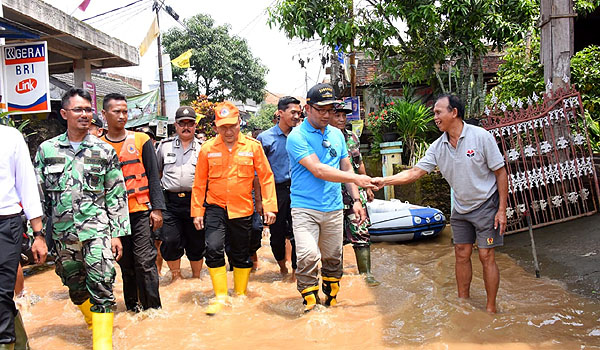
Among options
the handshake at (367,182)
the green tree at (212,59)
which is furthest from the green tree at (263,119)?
the handshake at (367,182)

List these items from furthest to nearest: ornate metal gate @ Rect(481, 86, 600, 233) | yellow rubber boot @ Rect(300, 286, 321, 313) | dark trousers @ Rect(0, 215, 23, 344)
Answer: ornate metal gate @ Rect(481, 86, 600, 233), yellow rubber boot @ Rect(300, 286, 321, 313), dark trousers @ Rect(0, 215, 23, 344)

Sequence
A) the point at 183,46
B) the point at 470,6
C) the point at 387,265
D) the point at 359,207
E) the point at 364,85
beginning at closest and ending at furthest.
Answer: the point at 359,207
the point at 387,265
the point at 470,6
the point at 364,85
the point at 183,46

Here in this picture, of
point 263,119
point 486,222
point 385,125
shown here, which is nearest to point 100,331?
point 486,222

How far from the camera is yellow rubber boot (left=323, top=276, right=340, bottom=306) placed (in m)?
4.63

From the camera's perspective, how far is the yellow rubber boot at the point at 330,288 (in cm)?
463

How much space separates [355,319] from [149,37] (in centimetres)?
1539

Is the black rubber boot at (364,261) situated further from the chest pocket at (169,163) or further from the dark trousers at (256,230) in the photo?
the chest pocket at (169,163)

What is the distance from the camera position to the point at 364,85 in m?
19.5

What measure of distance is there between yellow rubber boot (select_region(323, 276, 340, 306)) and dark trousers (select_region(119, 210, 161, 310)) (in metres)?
1.58

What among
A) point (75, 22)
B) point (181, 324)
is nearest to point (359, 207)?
point (181, 324)

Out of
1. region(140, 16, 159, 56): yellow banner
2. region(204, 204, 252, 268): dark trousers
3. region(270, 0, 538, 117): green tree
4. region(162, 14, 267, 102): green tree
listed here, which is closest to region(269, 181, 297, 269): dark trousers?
region(204, 204, 252, 268): dark trousers

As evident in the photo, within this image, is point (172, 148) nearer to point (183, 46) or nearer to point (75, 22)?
point (75, 22)

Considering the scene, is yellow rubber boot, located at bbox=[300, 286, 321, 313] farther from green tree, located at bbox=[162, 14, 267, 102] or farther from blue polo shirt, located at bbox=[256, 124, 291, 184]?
green tree, located at bbox=[162, 14, 267, 102]

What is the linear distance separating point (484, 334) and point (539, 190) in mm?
3844
